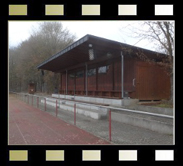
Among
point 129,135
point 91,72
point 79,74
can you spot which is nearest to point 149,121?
point 129,135

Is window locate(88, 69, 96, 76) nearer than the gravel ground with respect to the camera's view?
No

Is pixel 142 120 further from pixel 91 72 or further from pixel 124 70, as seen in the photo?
pixel 91 72

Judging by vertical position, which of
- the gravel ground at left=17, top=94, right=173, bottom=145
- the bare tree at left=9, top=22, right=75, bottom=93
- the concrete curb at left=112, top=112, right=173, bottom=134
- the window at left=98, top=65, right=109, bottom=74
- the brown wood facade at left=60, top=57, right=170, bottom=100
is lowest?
the gravel ground at left=17, top=94, right=173, bottom=145

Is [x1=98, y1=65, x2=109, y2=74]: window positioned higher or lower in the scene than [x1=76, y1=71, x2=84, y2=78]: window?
higher

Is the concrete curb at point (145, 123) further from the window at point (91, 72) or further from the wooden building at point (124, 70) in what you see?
the window at point (91, 72)

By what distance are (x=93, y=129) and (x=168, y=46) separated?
591 cm

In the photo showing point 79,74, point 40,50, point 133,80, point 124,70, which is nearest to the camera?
point 133,80

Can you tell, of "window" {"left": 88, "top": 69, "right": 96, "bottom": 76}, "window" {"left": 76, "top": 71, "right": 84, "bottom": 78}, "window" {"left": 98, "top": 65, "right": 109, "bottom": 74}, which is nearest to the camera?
"window" {"left": 98, "top": 65, "right": 109, "bottom": 74}

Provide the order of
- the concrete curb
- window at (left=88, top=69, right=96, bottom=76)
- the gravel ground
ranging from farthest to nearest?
window at (left=88, top=69, right=96, bottom=76), the concrete curb, the gravel ground

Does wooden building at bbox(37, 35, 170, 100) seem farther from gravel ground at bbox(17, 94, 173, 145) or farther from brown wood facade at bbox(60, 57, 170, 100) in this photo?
gravel ground at bbox(17, 94, 173, 145)

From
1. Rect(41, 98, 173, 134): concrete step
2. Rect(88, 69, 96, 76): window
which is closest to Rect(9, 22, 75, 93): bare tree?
Rect(88, 69, 96, 76): window
